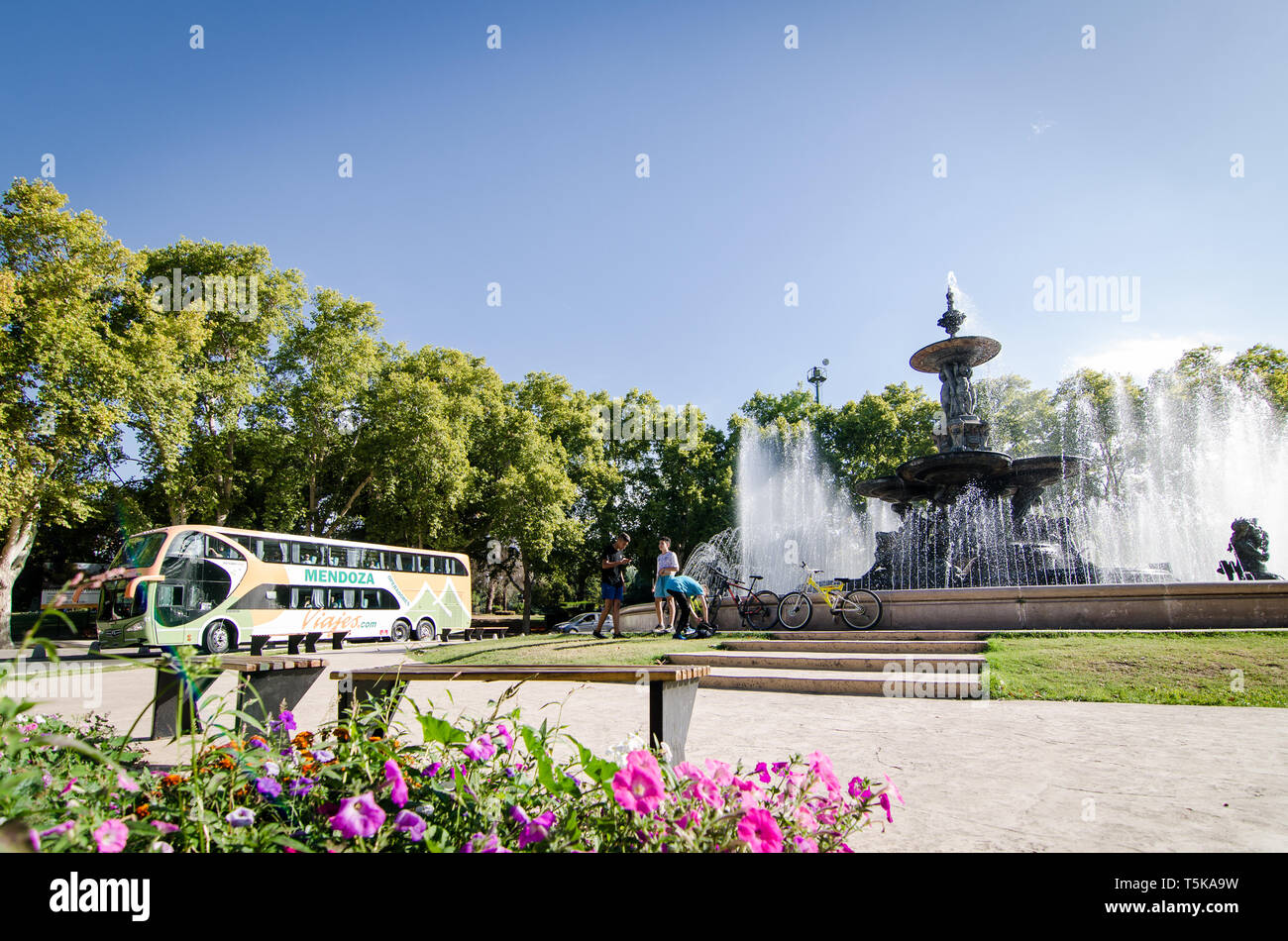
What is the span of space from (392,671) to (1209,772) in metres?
4.39

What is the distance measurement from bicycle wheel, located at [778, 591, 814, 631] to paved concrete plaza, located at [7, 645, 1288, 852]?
18.5 feet

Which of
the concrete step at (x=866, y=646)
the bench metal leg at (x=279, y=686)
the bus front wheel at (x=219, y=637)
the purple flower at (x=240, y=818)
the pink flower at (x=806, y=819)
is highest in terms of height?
the purple flower at (x=240, y=818)

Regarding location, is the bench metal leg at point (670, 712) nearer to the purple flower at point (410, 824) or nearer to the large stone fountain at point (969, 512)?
the purple flower at point (410, 824)

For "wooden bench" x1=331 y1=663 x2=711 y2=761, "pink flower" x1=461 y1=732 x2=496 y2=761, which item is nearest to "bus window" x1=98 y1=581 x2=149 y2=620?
"wooden bench" x1=331 y1=663 x2=711 y2=761

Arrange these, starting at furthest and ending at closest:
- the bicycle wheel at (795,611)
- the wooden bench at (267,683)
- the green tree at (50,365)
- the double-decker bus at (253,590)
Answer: the green tree at (50,365) < the double-decker bus at (253,590) < the bicycle wheel at (795,611) < the wooden bench at (267,683)

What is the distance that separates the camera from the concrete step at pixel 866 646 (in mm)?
9141

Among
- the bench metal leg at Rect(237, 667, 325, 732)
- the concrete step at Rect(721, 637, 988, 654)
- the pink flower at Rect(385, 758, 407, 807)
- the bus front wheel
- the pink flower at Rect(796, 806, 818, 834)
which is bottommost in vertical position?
the bus front wheel

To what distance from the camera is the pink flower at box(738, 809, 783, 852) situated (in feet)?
4.68

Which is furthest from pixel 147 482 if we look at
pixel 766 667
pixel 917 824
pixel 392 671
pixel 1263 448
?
pixel 1263 448

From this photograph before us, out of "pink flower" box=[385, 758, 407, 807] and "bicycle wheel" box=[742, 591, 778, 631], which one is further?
"bicycle wheel" box=[742, 591, 778, 631]

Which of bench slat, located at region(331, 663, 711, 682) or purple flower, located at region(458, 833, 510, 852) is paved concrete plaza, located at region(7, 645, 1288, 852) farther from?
purple flower, located at region(458, 833, 510, 852)

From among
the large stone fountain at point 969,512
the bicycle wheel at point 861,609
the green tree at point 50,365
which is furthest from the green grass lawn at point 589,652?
the green tree at point 50,365

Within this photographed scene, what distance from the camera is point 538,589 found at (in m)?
45.9

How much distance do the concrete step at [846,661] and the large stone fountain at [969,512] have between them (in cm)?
695
